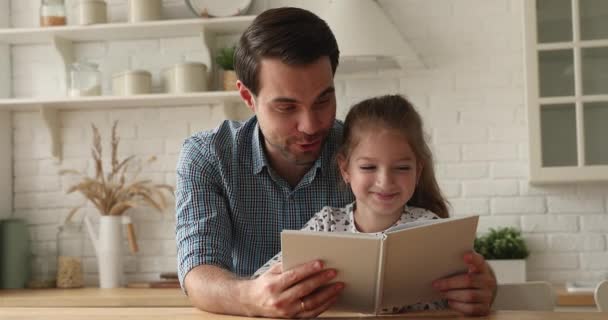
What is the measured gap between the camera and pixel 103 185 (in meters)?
4.12

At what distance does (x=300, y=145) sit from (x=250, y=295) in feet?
1.64

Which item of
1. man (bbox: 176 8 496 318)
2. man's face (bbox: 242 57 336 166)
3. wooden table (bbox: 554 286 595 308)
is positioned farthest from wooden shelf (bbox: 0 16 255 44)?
man's face (bbox: 242 57 336 166)

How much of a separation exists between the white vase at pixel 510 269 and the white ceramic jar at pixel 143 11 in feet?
6.18

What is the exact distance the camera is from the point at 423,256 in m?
1.65

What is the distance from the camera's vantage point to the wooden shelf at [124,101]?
13.0 ft

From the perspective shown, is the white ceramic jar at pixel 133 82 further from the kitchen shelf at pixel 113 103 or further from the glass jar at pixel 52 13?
the glass jar at pixel 52 13

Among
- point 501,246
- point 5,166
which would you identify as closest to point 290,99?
point 501,246

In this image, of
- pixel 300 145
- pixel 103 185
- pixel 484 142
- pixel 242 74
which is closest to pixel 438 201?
pixel 300 145

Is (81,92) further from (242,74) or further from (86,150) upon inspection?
(242,74)

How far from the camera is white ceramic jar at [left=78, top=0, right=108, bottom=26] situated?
13.4ft

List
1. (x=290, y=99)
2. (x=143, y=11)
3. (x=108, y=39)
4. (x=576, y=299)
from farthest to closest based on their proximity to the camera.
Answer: (x=108, y=39), (x=143, y=11), (x=576, y=299), (x=290, y=99)

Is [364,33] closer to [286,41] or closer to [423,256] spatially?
[286,41]

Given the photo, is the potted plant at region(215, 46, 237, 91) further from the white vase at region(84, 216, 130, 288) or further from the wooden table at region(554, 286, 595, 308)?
the wooden table at region(554, 286, 595, 308)

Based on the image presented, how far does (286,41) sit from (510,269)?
6.70 feet
